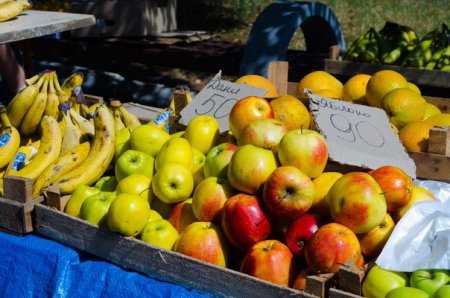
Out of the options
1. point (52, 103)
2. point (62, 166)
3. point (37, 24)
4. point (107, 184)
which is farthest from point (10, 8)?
point (107, 184)

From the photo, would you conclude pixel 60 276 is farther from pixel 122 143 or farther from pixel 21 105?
pixel 21 105

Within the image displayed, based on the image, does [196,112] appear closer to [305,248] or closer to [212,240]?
[212,240]

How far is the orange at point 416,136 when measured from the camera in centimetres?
256

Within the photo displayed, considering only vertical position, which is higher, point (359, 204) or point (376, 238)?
point (359, 204)

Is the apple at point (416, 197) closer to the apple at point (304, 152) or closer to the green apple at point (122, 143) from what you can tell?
the apple at point (304, 152)

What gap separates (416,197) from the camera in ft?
7.18

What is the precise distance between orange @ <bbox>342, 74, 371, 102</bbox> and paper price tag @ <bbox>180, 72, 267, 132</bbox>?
0.42 meters

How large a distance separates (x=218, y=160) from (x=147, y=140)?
0.37 meters

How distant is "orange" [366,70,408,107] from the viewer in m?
2.90

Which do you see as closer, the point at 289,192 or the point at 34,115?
the point at 289,192

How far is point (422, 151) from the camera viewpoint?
2547 millimetres

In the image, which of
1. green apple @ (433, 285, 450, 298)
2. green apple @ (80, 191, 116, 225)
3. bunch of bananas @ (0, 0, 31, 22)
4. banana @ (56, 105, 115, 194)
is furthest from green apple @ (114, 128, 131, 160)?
bunch of bananas @ (0, 0, 31, 22)

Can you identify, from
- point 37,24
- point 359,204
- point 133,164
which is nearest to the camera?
point 359,204

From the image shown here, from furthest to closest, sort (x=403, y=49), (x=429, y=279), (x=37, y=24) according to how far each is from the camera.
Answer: (x=403, y=49), (x=37, y=24), (x=429, y=279)
